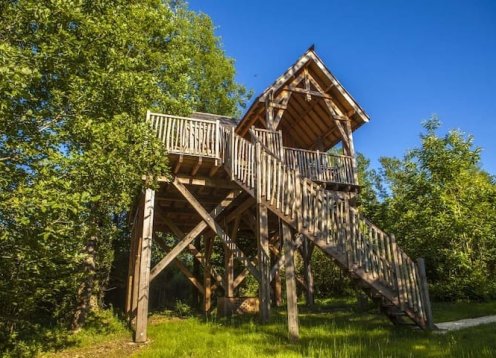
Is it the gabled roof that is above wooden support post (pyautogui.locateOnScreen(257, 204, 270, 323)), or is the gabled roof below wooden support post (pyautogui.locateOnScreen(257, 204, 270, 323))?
above

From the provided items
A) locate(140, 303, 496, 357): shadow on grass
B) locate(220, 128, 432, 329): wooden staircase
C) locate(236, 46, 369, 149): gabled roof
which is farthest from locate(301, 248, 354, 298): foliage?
locate(220, 128, 432, 329): wooden staircase

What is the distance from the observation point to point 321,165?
46.7 ft

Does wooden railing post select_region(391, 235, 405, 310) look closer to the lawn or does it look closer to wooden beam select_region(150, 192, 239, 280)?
the lawn

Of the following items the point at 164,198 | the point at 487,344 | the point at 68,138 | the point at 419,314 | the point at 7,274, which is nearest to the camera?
the point at 487,344

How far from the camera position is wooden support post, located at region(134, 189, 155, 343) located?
920 cm

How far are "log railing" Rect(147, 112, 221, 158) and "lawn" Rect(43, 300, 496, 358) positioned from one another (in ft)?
16.2

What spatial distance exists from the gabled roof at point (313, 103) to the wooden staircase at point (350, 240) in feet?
19.0

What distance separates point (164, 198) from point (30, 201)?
7786mm

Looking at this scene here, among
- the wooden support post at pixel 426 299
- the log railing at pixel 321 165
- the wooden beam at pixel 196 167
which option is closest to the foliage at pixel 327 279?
the log railing at pixel 321 165

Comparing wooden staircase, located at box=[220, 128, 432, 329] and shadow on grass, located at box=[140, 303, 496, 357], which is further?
wooden staircase, located at box=[220, 128, 432, 329]

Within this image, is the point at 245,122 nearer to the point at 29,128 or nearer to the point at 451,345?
the point at 29,128

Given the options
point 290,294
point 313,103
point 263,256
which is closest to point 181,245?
point 263,256

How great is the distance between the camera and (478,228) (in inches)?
589

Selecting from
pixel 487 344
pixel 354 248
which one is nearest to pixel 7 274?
pixel 354 248
